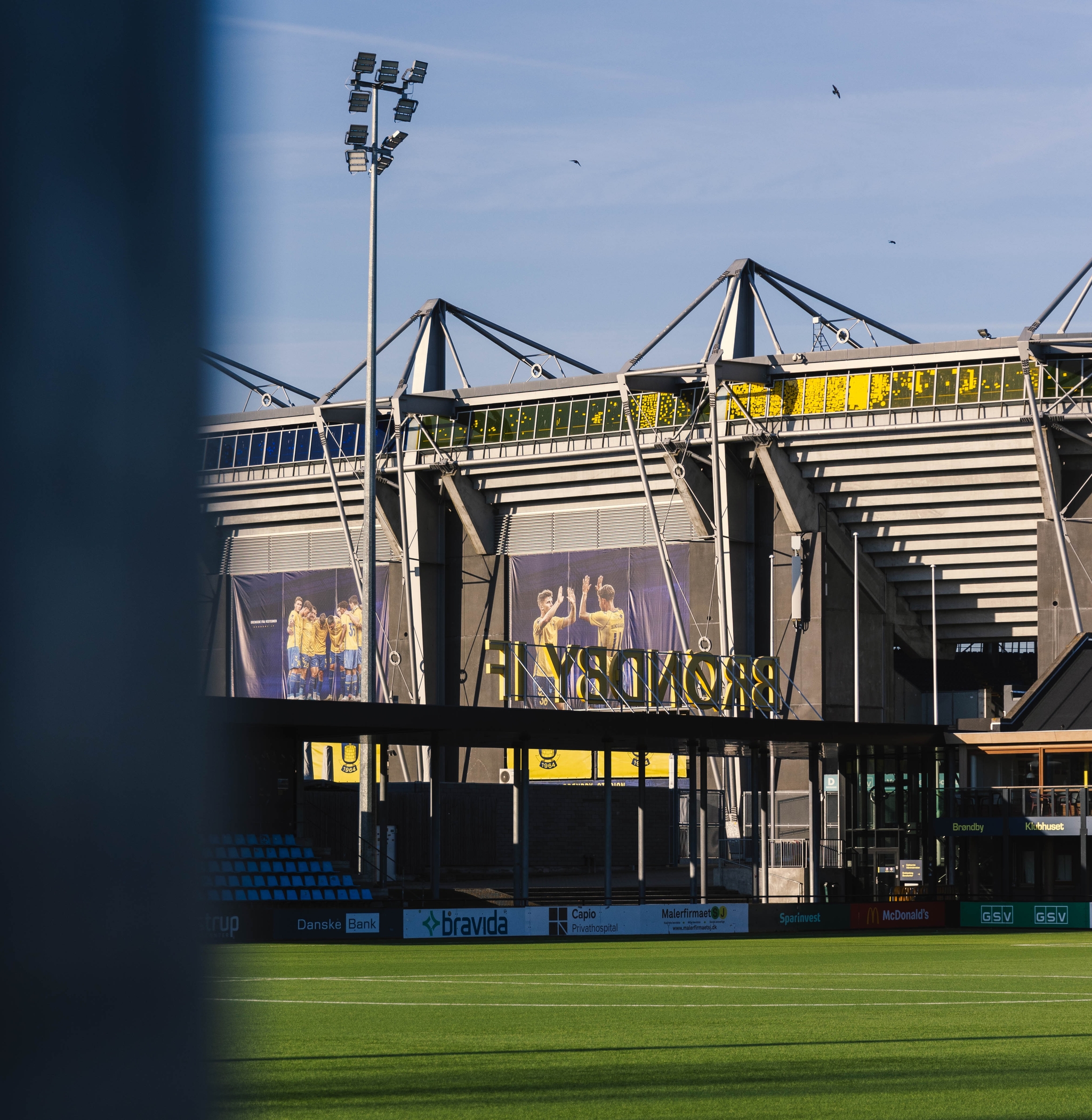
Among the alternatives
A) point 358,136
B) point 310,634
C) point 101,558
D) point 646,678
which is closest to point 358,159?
point 358,136

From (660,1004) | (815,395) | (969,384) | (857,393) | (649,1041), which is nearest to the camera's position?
(649,1041)

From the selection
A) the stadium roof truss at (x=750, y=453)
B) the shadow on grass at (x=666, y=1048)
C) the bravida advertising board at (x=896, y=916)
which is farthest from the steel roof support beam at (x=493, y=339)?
the shadow on grass at (x=666, y=1048)

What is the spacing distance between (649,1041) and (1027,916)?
3454 centimetres

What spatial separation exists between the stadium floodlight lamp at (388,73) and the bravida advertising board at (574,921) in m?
27.4

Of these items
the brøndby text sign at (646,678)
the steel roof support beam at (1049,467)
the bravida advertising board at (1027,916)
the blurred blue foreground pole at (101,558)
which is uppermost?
the steel roof support beam at (1049,467)

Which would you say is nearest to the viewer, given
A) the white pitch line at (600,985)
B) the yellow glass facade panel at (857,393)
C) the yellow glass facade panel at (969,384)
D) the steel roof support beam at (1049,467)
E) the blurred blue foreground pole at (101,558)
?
the blurred blue foreground pole at (101,558)

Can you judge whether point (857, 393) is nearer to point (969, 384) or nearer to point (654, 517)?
point (969, 384)

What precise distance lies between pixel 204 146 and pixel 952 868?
50.9 metres

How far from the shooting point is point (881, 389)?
2482 inches

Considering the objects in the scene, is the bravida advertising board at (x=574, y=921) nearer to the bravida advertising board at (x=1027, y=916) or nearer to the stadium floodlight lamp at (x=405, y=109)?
the bravida advertising board at (x=1027, y=916)

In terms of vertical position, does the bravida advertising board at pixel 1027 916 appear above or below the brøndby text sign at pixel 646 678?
below

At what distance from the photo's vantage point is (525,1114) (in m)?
8.88

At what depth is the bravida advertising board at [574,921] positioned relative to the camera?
120 ft

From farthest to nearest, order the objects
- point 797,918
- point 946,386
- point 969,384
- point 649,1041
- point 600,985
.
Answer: point 946,386 < point 969,384 < point 797,918 < point 600,985 < point 649,1041
